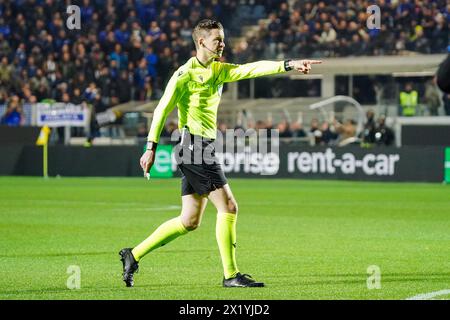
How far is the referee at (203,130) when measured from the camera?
981cm

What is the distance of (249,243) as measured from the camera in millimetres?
14688

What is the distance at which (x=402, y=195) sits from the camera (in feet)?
81.4

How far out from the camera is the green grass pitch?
387 inches

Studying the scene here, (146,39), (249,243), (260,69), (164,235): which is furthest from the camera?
(146,39)

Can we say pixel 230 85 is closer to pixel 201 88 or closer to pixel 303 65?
pixel 201 88

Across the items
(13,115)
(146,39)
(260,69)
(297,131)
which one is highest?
(146,39)

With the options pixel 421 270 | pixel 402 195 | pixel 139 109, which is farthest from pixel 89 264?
pixel 139 109

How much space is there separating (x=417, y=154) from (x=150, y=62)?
12.9 meters

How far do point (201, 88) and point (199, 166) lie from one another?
0.71 meters

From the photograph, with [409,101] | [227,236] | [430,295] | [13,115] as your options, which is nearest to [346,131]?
[409,101]

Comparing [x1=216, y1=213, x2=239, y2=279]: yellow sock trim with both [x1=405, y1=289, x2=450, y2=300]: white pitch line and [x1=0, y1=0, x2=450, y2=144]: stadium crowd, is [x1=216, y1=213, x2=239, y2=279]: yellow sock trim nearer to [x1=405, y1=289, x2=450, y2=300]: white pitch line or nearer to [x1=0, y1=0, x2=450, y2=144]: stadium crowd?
[x1=405, y1=289, x2=450, y2=300]: white pitch line

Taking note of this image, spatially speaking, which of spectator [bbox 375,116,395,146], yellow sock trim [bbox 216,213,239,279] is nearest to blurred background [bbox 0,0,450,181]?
spectator [bbox 375,116,395,146]

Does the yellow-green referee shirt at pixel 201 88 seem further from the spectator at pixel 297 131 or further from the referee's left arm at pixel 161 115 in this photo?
the spectator at pixel 297 131
